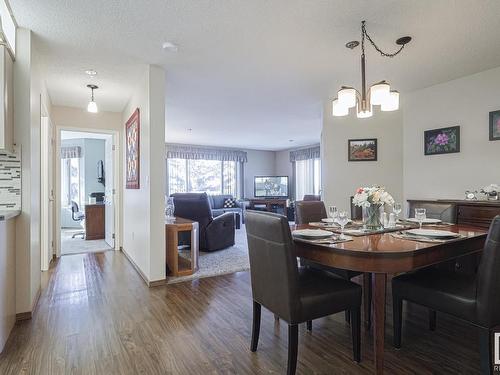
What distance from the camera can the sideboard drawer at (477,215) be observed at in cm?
280

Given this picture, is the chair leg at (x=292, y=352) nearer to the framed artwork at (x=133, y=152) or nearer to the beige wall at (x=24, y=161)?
the beige wall at (x=24, y=161)

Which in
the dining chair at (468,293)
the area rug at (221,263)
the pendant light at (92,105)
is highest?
the pendant light at (92,105)

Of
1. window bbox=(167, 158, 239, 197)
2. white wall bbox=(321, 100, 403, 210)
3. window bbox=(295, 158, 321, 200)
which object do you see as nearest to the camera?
white wall bbox=(321, 100, 403, 210)

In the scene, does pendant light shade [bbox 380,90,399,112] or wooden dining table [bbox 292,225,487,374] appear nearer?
wooden dining table [bbox 292,225,487,374]

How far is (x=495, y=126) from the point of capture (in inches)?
123

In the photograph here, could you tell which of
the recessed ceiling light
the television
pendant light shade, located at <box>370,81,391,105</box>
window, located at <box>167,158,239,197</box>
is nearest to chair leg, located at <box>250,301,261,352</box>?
pendant light shade, located at <box>370,81,391,105</box>

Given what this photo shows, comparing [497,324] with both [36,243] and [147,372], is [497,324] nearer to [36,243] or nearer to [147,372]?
[147,372]

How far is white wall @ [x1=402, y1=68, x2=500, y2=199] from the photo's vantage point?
320 cm

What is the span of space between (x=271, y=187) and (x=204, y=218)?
4756mm

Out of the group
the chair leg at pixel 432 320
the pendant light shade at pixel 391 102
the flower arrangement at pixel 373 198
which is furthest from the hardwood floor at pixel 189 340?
the pendant light shade at pixel 391 102

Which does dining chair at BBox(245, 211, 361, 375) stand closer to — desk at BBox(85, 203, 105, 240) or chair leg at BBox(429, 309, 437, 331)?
chair leg at BBox(429, 309, 437, 331)

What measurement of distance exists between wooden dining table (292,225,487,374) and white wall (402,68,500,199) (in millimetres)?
2004

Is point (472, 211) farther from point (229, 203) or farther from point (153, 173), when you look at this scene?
point (229, 203)

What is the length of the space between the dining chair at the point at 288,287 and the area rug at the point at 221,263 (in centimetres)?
165
